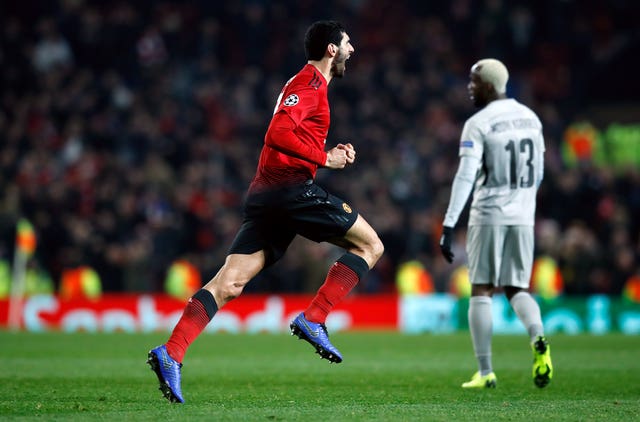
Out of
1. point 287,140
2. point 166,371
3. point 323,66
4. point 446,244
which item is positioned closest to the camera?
point 166,371

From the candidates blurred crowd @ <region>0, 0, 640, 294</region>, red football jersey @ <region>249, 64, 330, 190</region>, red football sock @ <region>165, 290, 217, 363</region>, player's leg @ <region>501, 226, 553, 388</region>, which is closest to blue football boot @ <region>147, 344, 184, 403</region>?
red football sock @ <region>165, 290, 217, 363</region>

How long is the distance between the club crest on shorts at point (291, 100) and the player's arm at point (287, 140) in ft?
0.23

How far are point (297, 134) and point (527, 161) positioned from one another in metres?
2.30

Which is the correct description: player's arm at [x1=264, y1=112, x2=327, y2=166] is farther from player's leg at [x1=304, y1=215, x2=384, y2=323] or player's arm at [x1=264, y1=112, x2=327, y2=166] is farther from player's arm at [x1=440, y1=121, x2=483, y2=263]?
player's arm at [x1=440, y1=121, x2=483, y2=263]

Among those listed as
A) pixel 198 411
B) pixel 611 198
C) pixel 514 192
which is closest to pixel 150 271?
pixel 611 198

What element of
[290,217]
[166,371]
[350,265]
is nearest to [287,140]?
[290,217]

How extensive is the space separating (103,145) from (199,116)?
2.01 metres

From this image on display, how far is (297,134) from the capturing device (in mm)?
6430

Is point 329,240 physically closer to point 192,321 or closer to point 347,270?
point 347,270

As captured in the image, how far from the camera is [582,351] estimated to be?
1211 centimetres

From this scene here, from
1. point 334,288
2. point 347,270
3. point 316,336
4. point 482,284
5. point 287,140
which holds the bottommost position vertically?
point 316,336

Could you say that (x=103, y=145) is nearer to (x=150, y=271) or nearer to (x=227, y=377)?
(x=150, y=271)

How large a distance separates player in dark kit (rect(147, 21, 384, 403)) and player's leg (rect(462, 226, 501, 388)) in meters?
1.59

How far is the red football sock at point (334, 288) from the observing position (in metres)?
6.52
